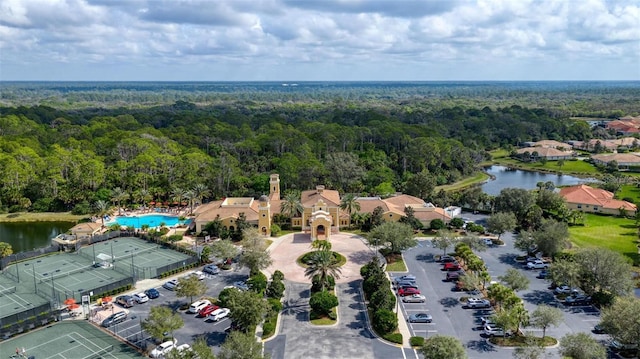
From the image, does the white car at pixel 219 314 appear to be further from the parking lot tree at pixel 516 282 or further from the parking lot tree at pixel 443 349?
the parking lot tree at pixel 516 282

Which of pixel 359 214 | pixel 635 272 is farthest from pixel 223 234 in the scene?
pixel 635 272

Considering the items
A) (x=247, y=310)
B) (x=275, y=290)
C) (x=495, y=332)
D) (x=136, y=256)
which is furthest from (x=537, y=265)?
(x=136, y=256)

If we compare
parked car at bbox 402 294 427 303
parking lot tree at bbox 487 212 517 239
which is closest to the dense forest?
parking lot tree at bbox 487 212 517 239

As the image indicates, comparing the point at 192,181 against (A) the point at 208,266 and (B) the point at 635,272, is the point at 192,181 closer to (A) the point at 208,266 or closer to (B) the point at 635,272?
(A) the point at 208,266

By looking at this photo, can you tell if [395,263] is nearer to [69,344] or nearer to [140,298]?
[140,298]

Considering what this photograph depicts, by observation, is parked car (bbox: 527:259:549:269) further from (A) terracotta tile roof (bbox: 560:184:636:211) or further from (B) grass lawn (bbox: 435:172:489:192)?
(B) grass lawn (bbox: 435:172:489:192)

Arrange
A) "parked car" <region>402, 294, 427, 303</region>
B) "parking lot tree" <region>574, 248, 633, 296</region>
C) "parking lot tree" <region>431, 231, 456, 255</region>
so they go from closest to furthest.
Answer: "parking lot tree" <region>574, 248, 633, 296</region>
"parked car" <region>402, 294, 427, 303</region>
"parking lot tree" <region>431, 231, 456, 255</region>
